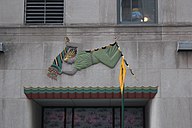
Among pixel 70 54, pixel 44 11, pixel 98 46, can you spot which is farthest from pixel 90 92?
pixel 44 11

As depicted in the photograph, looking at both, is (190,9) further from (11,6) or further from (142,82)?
(11,6)

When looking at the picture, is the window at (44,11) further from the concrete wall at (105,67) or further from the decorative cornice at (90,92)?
the decorative cornice at (90,92)

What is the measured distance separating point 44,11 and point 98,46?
A: 8.30ft

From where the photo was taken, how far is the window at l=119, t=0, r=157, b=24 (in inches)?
772

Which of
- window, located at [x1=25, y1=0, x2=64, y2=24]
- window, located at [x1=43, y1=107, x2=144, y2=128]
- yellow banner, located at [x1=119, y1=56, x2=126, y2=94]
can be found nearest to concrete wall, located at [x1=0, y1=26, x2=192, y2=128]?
window, located at [x1=25, y1=0, x2=64, y2=24]

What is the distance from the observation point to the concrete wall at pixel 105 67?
61.0ft

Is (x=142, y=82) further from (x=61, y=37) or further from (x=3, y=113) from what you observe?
(x=3, y=113)

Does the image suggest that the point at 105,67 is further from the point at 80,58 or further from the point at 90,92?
the point at 90,92

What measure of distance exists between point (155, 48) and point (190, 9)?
1.95 meters

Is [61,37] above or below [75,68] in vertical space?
above

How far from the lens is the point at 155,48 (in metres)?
19.0

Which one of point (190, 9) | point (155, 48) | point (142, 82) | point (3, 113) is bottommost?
point (3, 113)

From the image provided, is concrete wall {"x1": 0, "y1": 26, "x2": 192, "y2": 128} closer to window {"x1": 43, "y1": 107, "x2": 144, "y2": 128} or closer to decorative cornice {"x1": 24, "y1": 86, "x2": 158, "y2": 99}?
decorative cornice {"x1": 24, "y1": 86, "x2": 158, "y2": 99}

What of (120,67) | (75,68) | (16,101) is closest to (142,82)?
(120,67)
